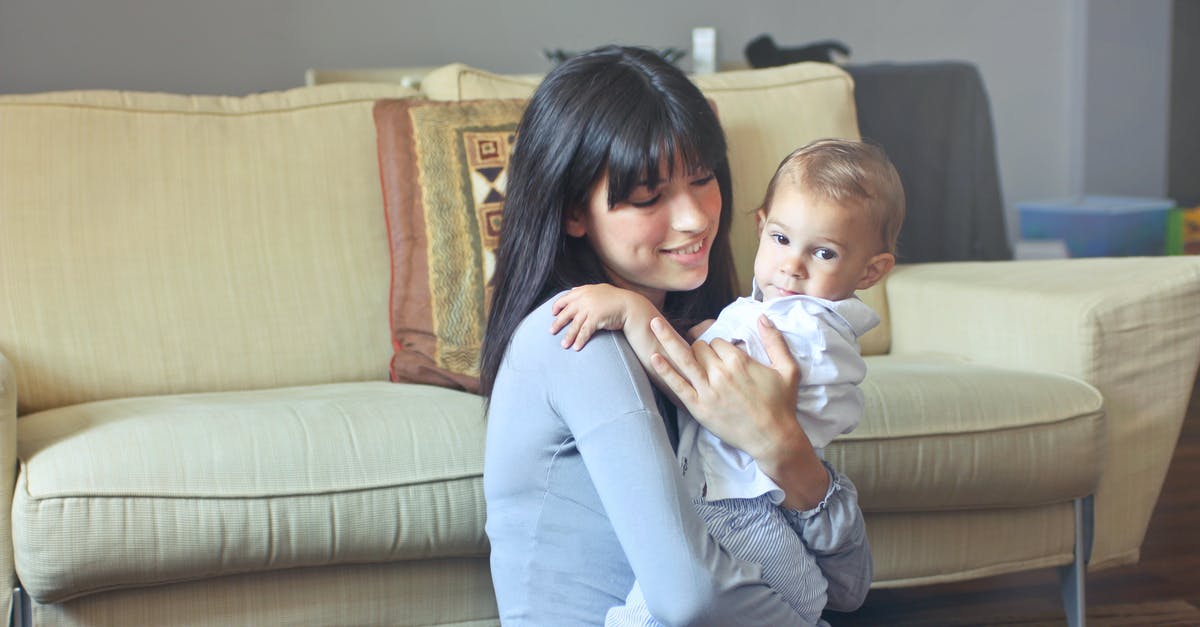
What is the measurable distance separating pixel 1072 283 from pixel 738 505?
A: 3.60 ft

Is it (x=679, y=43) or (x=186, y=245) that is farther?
(x=679, y=43)

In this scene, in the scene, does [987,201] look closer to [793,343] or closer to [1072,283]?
[1072,283]

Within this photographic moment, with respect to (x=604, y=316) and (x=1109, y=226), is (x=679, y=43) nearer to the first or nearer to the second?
(x=1109, y=226)

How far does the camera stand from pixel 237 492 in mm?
1510

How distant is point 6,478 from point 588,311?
32.5 inches

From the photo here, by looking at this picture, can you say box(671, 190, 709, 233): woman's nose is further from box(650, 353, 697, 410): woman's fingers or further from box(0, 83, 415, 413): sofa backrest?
box(0, 83, 415, 413): sofa backrest

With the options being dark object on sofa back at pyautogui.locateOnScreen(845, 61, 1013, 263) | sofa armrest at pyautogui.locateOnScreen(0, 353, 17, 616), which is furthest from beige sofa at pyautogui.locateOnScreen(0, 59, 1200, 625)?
dark object on sofa back at pyautogui.locateOnScreen(845, 61, 1013, 263)

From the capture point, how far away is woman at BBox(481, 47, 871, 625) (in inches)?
41.6

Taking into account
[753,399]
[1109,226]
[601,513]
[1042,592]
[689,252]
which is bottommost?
[1042,592]

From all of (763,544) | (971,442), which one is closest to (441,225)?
(971,442)

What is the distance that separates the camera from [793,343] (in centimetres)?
118

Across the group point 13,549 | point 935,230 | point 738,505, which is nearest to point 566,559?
point 738,505

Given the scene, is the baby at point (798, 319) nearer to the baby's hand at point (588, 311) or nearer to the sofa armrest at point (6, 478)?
the baby's hand at point (588, 311)

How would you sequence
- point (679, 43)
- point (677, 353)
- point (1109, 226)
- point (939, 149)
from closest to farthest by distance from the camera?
point (677, 353) < point (939, 149) < point (1109, 226) < point (679, 43)
